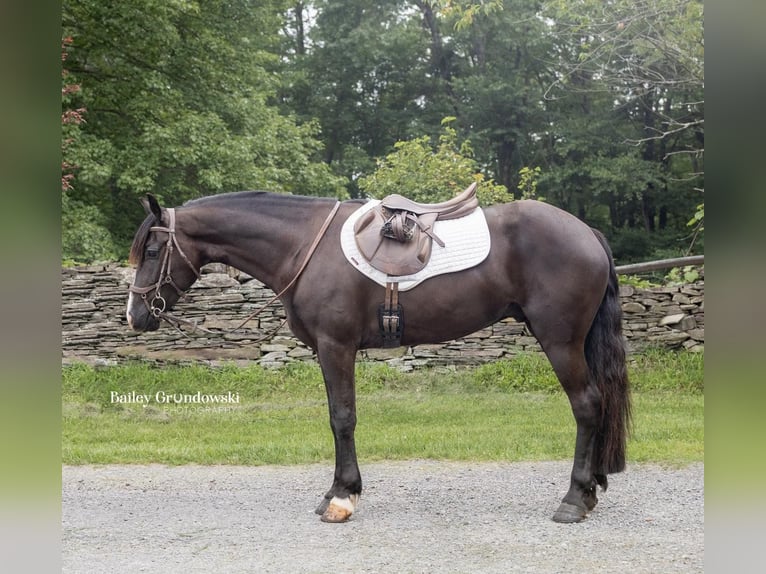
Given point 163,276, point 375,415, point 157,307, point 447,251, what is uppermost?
point 447,251

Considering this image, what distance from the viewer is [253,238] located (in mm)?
4203

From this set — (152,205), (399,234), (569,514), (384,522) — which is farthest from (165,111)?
(569,514)

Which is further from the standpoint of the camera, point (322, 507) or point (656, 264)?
point (656, 264)

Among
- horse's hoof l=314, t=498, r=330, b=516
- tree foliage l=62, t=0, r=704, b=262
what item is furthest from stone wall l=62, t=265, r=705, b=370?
horse's hoof l=314, t=498, r=330, b=516

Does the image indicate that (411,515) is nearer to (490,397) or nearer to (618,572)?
(618,572)

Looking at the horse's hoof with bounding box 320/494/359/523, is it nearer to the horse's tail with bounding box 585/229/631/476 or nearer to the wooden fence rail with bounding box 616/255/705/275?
the horse's tail with bounding box 585/229/631/476

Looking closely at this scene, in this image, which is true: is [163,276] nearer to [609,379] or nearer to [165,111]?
[609,379]

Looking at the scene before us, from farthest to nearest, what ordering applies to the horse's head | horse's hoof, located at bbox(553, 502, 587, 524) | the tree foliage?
the tree foliage, the horse's head, horse's hoof, located at bbox(553, 502, 587, 524)

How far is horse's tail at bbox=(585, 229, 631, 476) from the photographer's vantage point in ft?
13.4

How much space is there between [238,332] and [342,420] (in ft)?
16.0

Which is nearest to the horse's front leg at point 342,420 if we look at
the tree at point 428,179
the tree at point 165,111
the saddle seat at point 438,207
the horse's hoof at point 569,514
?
the saddle seat at point 438,207

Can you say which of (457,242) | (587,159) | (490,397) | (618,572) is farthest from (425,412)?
(587,159)

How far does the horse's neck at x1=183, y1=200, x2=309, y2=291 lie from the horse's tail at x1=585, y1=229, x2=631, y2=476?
1.91 meters

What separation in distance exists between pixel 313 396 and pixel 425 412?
1441mm
